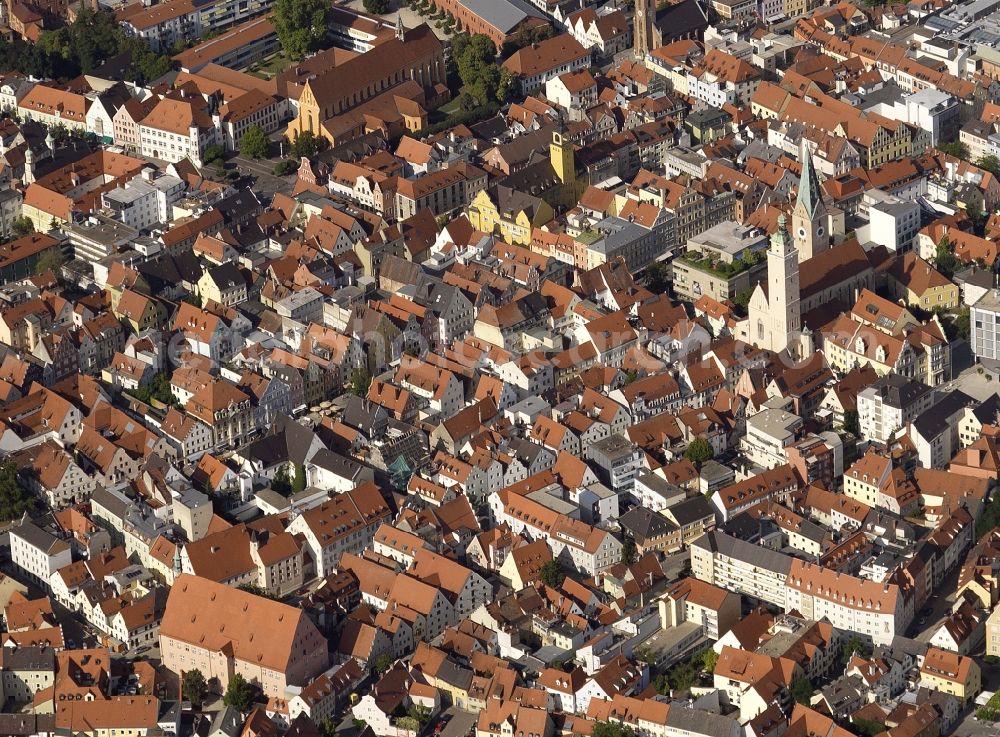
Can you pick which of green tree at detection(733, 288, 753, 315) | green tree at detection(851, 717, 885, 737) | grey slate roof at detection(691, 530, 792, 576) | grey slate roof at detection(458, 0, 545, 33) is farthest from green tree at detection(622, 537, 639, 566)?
grey slate roof at detection(458, 0, 545, 33)

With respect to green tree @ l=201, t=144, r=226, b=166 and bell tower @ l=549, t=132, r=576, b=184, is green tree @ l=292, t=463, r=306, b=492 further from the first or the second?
green tree @ l=201, t=144, r=226, b=166

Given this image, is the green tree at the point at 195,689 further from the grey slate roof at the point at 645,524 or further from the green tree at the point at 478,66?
the green tree at the point at 478,66

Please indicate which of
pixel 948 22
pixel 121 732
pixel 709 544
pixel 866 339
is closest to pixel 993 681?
pixel 709 544

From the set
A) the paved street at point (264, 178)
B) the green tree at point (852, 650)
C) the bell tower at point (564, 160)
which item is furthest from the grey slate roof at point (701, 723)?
the paved street at point (264, 178)

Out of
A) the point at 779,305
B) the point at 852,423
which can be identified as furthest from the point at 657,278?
the point at 852,423

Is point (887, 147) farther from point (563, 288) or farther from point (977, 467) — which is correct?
point (977, 467)

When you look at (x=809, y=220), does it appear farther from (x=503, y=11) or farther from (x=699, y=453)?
(x=503, y=11)
